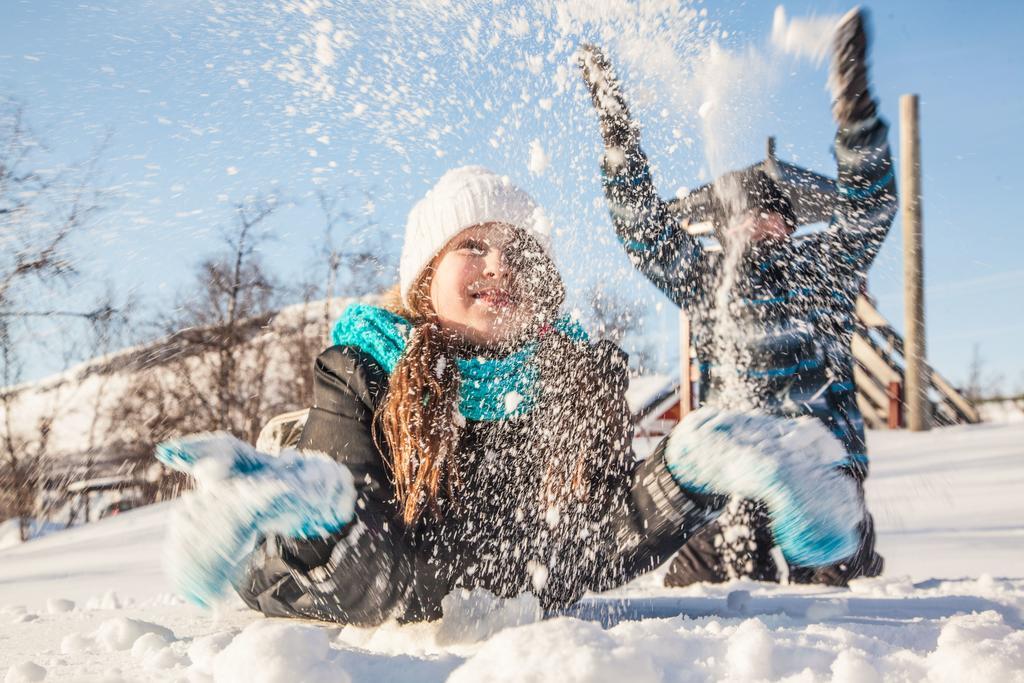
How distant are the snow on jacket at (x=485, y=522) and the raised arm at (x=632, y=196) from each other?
2.60 ft

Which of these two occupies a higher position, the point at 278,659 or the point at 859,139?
the point at 859,139

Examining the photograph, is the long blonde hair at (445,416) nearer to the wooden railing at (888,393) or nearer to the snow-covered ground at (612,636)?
the snow-covered ground at (612,636)

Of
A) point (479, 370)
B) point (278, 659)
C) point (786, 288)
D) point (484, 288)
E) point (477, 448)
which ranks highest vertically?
point (786, 288)

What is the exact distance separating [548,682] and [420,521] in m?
0.69

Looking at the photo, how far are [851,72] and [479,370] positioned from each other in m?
1.64

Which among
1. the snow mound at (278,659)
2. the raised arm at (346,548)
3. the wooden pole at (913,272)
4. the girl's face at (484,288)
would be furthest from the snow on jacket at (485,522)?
the wooden pole at (913,272)

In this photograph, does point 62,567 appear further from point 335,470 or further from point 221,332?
point 335,470

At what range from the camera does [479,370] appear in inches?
70.5

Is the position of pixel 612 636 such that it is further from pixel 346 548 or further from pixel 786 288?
pixel 786 288

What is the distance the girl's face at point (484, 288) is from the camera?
1.80 metres

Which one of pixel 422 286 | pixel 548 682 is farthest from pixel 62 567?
pixel 548 682

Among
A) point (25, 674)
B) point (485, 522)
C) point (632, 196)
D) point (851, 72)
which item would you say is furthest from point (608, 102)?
point (25, 674)

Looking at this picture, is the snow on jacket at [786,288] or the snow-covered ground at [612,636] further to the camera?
the snow on jacket at [786,288]

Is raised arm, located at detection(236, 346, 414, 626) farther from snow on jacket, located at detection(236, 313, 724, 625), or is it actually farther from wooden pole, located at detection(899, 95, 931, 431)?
wooden pole, located at detection(899, 95, 931, 431)
